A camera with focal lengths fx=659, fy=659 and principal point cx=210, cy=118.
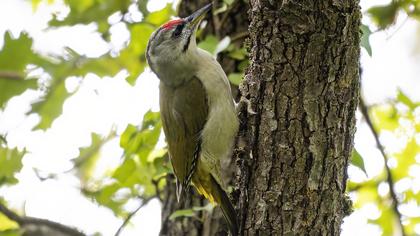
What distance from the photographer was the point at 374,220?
5258mm

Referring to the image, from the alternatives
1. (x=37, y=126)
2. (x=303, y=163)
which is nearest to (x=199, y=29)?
(x=37, y=126)

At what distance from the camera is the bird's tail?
11.3 feet

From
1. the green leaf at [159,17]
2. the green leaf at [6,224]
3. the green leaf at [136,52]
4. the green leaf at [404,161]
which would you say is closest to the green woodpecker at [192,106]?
the green leaf at [136,52]

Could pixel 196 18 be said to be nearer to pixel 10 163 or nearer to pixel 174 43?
pixel 174 43

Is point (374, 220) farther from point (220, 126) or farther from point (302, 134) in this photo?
point (302, 134)

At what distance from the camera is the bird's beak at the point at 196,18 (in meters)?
4.68

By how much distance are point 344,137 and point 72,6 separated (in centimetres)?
294

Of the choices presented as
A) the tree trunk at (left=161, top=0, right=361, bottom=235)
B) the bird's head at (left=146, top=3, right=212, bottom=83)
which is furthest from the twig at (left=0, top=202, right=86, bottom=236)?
the tree trunk at (left=161, top=0, right=361, bottom=235)

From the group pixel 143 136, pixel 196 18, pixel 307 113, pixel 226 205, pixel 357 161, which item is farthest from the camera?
pixel 196 18

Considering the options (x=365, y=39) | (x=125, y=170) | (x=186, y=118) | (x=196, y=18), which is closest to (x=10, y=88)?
(x=125, y=170)

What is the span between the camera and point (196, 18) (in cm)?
468

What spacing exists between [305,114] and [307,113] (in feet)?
0.03

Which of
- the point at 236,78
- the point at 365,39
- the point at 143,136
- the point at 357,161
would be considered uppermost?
the point at 236,78

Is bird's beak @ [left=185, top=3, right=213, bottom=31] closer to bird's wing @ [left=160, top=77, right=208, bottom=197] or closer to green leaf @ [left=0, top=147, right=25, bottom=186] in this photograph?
bird's wing @ [left=160, top=77, right=208, bottom=197]
